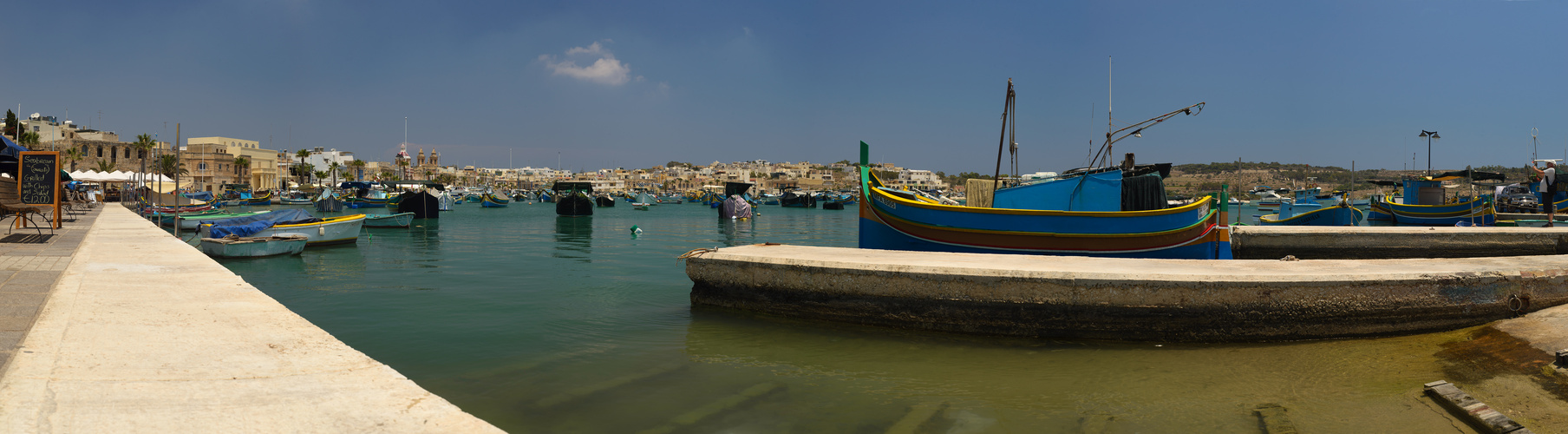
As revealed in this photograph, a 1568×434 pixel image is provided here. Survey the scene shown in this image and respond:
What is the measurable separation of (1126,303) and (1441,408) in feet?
7.44

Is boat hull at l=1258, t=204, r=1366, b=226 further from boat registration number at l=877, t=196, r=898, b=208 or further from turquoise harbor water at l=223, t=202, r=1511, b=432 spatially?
turquoise harbor water at l=223, t=202, r=1511, b=432

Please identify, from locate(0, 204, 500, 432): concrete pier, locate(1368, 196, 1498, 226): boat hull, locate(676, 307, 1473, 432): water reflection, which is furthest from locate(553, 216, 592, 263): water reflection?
locate(1368, 196, 1498, 226): boat hull

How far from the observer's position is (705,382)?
579 cm

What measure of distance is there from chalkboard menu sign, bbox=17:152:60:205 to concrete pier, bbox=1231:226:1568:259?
21.8 meters

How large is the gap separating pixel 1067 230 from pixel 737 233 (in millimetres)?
22776

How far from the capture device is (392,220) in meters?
32.1

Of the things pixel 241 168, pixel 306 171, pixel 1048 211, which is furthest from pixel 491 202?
pixel 1048 211

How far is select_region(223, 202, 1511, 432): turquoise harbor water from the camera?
15.8 ft

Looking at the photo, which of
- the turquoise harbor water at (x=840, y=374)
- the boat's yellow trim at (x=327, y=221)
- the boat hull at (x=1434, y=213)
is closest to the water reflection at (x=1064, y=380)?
the turquoise harbor water at (x=840, y=374)

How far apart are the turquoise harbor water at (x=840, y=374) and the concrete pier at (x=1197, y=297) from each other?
16cm

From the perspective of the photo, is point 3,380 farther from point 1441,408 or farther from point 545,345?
point 1441,408

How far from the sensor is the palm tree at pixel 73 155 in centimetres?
6254

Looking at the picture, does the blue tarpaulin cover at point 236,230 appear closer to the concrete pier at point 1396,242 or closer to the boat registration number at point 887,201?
the boat registration number at point 887,201

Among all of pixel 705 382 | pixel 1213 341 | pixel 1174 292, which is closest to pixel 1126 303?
pixel 1174 292
